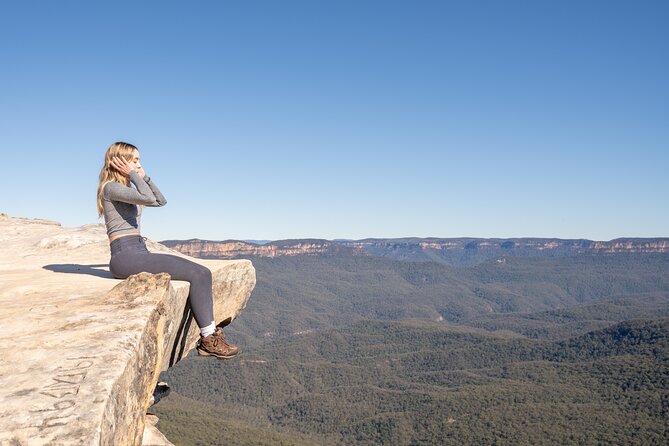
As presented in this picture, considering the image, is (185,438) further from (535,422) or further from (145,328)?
(145,328)

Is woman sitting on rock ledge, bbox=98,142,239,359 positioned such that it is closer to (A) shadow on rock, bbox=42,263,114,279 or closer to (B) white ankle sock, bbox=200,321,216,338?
(B) white ankle sock, bbox=200,321,216,338

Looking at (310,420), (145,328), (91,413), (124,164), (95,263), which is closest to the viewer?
(91,413)

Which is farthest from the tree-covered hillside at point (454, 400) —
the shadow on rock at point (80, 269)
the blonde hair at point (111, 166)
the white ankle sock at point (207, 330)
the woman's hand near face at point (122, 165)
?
the woman's hand near face at point (122, 165)

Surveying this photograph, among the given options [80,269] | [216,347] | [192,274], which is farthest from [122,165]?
[80,269]

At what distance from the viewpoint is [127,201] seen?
9.02m

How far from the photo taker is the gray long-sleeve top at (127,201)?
8.94 m

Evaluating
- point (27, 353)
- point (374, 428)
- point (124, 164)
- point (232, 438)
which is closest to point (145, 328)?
point (27, 353)

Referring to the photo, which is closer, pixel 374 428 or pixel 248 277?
pixel 248 277

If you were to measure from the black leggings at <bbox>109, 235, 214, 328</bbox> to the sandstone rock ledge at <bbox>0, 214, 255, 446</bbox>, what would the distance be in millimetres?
203

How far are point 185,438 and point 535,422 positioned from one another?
66.9 meters

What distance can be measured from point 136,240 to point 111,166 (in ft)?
4.22

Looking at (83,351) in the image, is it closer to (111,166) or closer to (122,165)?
(122,165)

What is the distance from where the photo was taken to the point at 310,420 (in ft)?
491

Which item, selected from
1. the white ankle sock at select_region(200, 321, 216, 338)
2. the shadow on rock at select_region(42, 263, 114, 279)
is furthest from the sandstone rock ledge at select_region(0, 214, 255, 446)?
the white ankle sock at select_region(200, 321, 216, 338)
